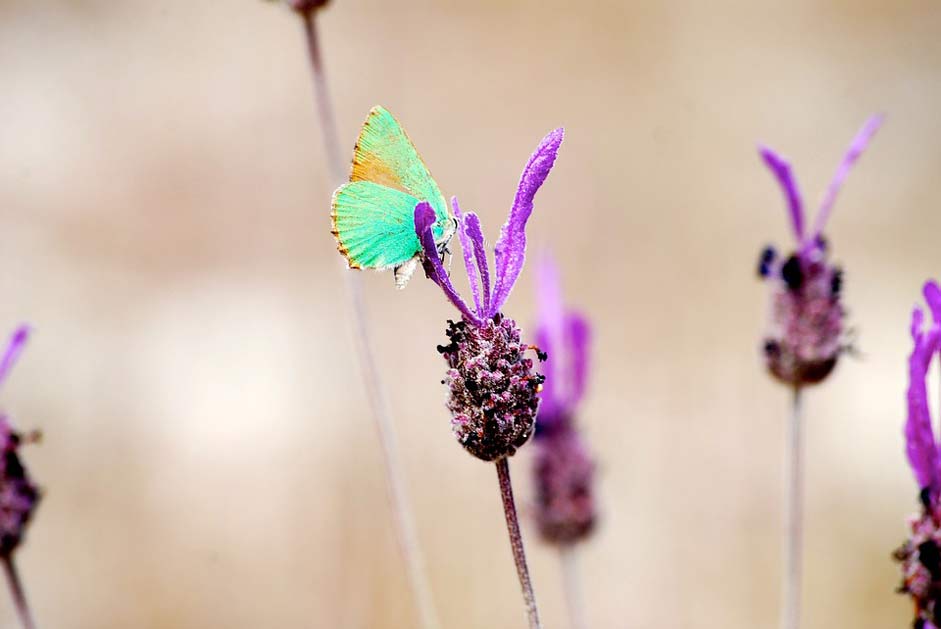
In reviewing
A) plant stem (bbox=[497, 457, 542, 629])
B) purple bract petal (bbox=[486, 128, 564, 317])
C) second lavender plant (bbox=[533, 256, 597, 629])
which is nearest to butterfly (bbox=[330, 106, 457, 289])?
purple bract petal (bbox=[486, 128, 564, 317])

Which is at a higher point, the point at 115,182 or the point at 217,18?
the point at 217,18

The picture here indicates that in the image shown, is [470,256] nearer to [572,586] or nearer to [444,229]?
[444,229]

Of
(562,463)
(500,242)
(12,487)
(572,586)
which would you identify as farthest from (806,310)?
(12,487)

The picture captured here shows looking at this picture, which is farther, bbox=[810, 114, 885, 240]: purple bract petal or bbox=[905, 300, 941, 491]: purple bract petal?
bbox=[810, 114, 885, 240]: purple bract petal

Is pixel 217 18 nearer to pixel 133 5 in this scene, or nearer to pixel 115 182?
pixel 133 5

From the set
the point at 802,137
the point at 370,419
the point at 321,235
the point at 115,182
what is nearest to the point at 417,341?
the point at 370,419

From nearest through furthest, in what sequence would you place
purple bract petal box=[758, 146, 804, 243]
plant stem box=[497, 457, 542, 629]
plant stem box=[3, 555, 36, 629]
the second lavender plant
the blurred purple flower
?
1. plant stem box=[497, 457, 542, 629]
2. plant stem box=[3, 555, 36, 629]
3. purple bract petal box=[758, 146, 804, 243]
4. the blurred purple flower
5. the second lavender plant

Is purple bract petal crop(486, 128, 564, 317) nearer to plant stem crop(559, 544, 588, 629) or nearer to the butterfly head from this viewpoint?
the butterfly head
